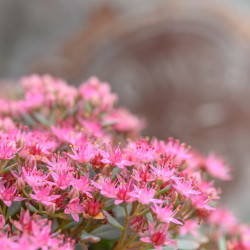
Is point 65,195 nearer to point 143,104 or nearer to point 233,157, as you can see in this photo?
point 143,104

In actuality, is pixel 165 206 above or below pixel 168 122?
below

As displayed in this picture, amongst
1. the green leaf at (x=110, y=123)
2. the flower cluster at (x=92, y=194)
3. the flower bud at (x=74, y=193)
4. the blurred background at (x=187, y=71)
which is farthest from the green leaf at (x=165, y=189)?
the blurred background at (x=187, y=71)

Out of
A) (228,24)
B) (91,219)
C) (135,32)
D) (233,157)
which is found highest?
(228,24)

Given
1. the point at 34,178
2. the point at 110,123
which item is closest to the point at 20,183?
the point at 34,178

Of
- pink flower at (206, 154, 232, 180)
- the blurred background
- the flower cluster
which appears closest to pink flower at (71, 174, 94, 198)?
the flower cluster

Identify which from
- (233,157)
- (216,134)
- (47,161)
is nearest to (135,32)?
(216,134)

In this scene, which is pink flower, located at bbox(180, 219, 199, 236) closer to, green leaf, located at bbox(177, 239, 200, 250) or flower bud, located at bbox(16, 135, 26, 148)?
green leaf, located at bbox(177, 239, 200, 250)

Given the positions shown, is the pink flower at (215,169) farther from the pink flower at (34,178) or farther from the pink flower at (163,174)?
the pink flower at (34,178)
